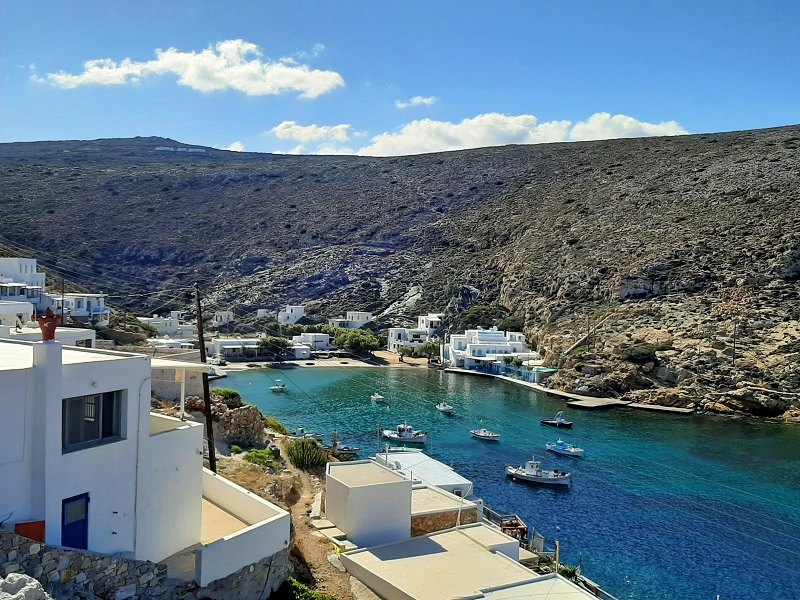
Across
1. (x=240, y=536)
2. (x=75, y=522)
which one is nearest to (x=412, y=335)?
(x=240, y=536)

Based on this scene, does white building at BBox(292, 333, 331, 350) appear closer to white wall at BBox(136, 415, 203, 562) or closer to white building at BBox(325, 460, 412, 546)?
white building at BBox(325, 460, 412, 546)

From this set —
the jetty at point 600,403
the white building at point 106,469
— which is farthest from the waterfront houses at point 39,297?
the white building at point 106,469

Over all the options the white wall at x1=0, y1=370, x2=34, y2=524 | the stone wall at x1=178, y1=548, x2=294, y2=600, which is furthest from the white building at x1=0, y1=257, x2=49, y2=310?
the white wall at x1=0, y1=370, x2=34, y2=524

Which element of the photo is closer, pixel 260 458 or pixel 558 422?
pixel 260 458

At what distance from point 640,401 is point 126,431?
48501 millimetres

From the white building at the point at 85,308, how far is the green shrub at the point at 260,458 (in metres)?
35.5

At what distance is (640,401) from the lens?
177 ft

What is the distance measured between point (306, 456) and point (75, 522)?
14531mm

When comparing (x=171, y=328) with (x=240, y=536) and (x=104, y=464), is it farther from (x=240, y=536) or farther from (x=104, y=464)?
(x=104, y=464)

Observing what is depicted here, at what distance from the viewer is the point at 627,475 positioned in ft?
113

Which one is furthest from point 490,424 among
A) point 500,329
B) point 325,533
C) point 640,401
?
point 500,329

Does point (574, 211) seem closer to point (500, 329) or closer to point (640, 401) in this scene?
point (500, 329)

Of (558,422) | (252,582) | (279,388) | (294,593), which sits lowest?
(558,422)

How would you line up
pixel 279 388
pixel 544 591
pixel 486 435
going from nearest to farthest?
pixel 544 591
pixel 486 435
pixel 279 388
